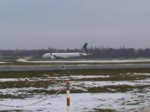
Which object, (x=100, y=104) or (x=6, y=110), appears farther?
(x=100, y=104)

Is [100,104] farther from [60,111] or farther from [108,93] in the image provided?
[108,93]

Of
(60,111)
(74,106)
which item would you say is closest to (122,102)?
(74,106)

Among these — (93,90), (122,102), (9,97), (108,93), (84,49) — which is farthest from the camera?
(84,49)

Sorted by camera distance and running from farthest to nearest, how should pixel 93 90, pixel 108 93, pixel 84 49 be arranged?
pixel 84 49 → pixel 93 90 → pixel 108 93

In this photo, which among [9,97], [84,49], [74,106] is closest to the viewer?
[74,106]

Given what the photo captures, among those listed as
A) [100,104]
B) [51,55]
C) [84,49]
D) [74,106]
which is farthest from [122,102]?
[84,49]

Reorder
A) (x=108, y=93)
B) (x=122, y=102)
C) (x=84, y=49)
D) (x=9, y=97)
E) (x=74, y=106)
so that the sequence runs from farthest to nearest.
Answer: (x=84, y=49) < (x=108, y=93) < (x=9, y=97) < (x=122, y=102) < (x=74, y=106)

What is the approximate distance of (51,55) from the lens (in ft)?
472

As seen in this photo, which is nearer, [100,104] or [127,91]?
[100,104]

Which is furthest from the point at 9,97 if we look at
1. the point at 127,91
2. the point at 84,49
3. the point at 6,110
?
the point at 84,49

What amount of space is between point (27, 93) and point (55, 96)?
99.0 inches

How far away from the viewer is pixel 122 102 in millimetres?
19766

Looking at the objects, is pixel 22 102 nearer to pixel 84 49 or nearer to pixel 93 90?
pixel 93 90

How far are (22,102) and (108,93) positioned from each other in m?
5.65
